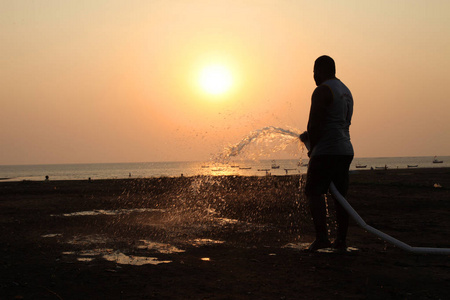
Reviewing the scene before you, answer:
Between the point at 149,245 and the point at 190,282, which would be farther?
the point at 149,245

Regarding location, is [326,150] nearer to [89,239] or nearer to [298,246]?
[298,246]

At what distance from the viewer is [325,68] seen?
17.9 ft

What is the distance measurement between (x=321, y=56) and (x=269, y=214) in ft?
19.0

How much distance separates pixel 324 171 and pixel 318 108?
83 centimetres

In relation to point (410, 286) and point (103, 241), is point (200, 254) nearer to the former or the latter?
point (103, 241)

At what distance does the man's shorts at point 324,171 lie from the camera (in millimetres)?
5125

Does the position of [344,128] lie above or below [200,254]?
above

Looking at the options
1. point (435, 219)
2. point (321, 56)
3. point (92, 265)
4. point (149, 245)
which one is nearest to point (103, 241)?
point (149, 245)

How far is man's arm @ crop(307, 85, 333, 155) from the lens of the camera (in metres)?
5.14

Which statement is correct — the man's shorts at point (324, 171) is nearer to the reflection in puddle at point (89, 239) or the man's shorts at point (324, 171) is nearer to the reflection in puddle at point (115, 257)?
the reflection in puddle at point (115, 257)

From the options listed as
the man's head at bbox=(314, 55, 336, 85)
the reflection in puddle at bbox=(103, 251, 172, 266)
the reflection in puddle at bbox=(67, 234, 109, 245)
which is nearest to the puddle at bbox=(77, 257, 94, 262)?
the reflection in puddle at bbox=(103, 251, 172, 266)

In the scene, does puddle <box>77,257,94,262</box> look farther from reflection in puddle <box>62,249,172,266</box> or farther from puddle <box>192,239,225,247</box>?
puddle <box>192,239,225,247</box>

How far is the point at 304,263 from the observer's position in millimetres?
4812

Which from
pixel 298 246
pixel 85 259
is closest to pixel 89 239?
pixel 85 259
